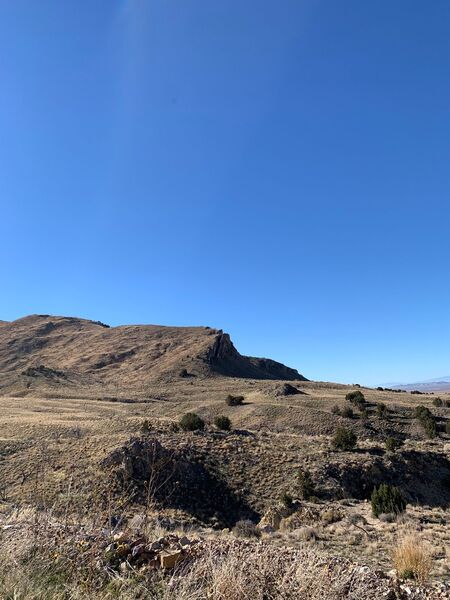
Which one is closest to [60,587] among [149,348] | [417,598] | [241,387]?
[417,598]

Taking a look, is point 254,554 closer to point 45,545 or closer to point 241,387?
point 45,545

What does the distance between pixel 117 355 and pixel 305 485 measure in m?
74.4

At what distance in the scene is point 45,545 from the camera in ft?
16.4

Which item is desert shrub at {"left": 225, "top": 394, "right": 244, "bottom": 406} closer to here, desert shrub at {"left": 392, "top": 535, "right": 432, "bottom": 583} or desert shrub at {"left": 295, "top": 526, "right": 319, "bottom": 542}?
desert shrub at {"left": 295, "top": 526, "right": 319, "bottom": 542}

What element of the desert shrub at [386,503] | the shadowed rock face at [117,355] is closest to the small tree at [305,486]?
the desert shrub at [386,503]

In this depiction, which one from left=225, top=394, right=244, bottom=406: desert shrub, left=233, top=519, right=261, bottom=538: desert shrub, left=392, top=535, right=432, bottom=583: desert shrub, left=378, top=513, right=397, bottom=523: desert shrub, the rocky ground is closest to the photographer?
the rocky ground

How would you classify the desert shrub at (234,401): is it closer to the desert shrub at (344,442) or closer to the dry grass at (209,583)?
the desert shrub at (344,442)

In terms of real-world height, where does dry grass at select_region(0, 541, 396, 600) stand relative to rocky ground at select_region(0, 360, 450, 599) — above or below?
above

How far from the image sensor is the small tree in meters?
20.4

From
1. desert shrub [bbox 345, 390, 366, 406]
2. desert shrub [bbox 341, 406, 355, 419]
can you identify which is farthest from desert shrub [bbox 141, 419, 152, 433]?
desert shrub [bbox 345, 390, 366, 406]

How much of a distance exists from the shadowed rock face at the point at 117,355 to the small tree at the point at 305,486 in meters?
51.8

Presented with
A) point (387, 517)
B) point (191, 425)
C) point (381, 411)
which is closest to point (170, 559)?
point (387, 517)

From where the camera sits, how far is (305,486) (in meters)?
20.8

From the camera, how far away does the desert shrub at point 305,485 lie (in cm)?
2036
